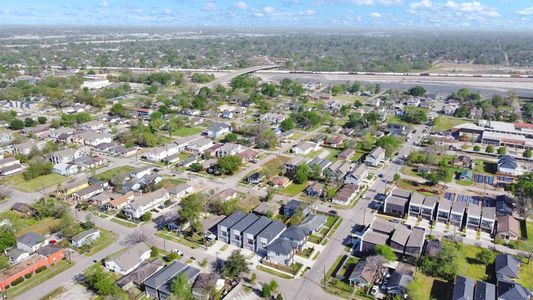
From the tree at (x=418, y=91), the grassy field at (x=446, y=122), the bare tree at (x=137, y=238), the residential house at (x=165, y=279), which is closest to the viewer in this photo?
the residential house at (x=165, y=279)

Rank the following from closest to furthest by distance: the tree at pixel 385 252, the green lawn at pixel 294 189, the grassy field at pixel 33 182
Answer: the tree at pixel 385 252 → the green lawn at pixel 294 189 → the grassy field at pixel 33 182

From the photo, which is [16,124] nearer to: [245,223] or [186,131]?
[186,131]

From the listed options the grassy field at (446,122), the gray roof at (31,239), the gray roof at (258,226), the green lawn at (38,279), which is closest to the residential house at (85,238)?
the green lawn at (38,279)

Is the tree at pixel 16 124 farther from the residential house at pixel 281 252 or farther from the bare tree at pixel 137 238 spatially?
the residential house at pixel 281 252

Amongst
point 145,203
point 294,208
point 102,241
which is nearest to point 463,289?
point 294,208

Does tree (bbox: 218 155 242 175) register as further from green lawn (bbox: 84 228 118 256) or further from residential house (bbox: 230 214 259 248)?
green lawn (bbox: 84 228 118 256)

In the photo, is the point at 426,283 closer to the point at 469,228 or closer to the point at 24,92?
the point at 469,228
